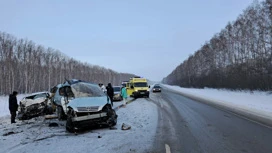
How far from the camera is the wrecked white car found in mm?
8836

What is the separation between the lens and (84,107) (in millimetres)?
8977

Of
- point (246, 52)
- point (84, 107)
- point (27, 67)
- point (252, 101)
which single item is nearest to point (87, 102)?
point (84, 107)

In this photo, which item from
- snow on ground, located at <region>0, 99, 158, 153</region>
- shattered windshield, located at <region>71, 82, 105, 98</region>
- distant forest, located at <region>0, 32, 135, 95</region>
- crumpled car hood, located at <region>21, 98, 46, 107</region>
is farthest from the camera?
distant forest, located at <region>0, 32, 135, 95</region>

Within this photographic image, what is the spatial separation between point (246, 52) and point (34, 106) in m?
40.2

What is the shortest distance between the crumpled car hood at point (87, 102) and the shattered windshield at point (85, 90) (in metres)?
0.63

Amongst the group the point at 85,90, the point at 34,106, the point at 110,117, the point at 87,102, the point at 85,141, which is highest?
the point at 85,90

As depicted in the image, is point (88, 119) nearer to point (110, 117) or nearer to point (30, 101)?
point (110, 117)

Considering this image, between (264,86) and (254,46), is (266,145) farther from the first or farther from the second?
(254,46)

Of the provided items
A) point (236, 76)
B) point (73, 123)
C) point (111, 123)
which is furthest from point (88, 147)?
point (236, 76)

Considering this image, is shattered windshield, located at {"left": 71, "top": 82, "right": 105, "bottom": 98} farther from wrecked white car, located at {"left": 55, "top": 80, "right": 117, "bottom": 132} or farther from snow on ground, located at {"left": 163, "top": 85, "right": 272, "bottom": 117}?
snow on ground, located at {"left": 163, "top": 85, "right": 272, "bottom": 117}

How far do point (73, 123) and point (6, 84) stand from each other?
151ft

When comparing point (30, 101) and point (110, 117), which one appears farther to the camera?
point (30, 101)

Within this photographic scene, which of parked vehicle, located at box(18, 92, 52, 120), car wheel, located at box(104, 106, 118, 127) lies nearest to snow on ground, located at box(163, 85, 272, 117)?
car wheel, located at box(104, 106, 118, 127)

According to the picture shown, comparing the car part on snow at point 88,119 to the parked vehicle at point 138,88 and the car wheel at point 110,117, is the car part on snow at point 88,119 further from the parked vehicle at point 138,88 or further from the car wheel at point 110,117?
the parked vehicle at point 138,88
